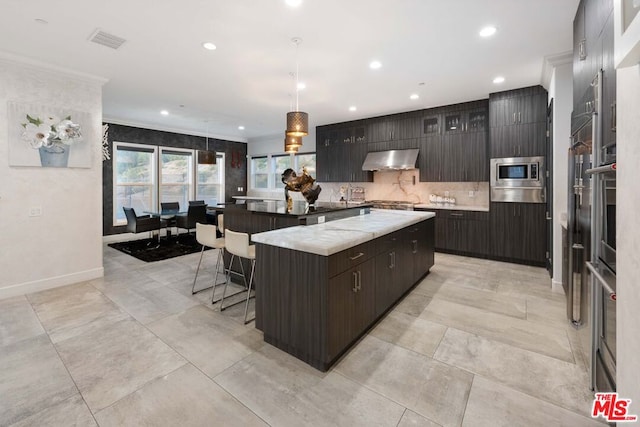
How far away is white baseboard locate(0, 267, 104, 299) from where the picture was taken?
3484 millimetres

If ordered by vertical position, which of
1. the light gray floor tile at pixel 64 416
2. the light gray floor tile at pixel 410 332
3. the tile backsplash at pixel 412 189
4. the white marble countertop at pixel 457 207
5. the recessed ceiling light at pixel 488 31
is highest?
the recessed ceiling light at pixel 488 31

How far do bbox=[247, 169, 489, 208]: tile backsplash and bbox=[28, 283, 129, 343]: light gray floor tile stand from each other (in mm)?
5309

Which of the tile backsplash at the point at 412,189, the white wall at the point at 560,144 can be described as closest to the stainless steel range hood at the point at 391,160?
the tile backsplash at the point at 412,189

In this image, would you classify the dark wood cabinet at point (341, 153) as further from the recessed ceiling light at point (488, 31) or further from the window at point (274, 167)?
the recessed ceiling light at point (488, 31)

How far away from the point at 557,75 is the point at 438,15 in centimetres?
203

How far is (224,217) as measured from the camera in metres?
4.01

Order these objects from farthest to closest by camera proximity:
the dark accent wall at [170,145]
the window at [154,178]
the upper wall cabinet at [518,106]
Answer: the window at [154,178] < the dark accent wall at [170,145] < the upper wall cabinet at [518,106]

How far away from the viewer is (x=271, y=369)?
209 cm

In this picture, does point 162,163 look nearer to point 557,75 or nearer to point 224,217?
point 224,217

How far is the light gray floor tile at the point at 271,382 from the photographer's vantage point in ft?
5.58

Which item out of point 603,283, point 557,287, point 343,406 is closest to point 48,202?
point 343,406

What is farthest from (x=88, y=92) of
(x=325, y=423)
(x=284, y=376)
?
(x=325, y=423)

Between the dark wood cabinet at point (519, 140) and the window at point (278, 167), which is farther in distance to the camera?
the window at point (278, 167)

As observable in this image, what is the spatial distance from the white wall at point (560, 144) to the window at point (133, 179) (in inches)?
314
